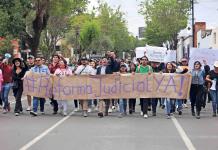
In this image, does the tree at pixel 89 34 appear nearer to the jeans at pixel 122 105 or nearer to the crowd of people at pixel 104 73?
the crowd of people at pixel 104 73

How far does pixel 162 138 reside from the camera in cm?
1327

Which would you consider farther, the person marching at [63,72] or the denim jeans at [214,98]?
the person marching at [63,72]

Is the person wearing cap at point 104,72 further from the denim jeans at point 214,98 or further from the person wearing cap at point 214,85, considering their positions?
the denim jeans at point 214,98

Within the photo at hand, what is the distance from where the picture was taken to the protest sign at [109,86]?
1895 cm

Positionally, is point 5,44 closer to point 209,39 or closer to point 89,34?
point 209,39

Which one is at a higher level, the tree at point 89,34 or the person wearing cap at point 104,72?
the tree at point 89,34

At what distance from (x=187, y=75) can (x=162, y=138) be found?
5.84 m

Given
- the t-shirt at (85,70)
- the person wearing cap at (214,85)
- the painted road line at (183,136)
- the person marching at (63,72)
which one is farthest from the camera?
the t-shirt at (85,70)

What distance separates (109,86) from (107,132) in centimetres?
498

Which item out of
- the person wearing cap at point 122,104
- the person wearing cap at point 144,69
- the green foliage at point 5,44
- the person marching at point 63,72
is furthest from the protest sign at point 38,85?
the green foliage at point 5,44

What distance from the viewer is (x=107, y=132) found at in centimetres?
1434

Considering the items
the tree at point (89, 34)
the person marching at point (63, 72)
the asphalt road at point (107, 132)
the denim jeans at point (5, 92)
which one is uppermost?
the tree at point (89, 34)

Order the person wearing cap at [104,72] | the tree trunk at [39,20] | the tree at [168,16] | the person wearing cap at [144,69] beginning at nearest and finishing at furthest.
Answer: the person wearing cap at [144,69] → the person wearing cap at [104,72] → the tree trunk at [39,20] → the tree at [168,16]

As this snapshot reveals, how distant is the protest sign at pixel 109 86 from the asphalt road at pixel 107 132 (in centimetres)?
68
